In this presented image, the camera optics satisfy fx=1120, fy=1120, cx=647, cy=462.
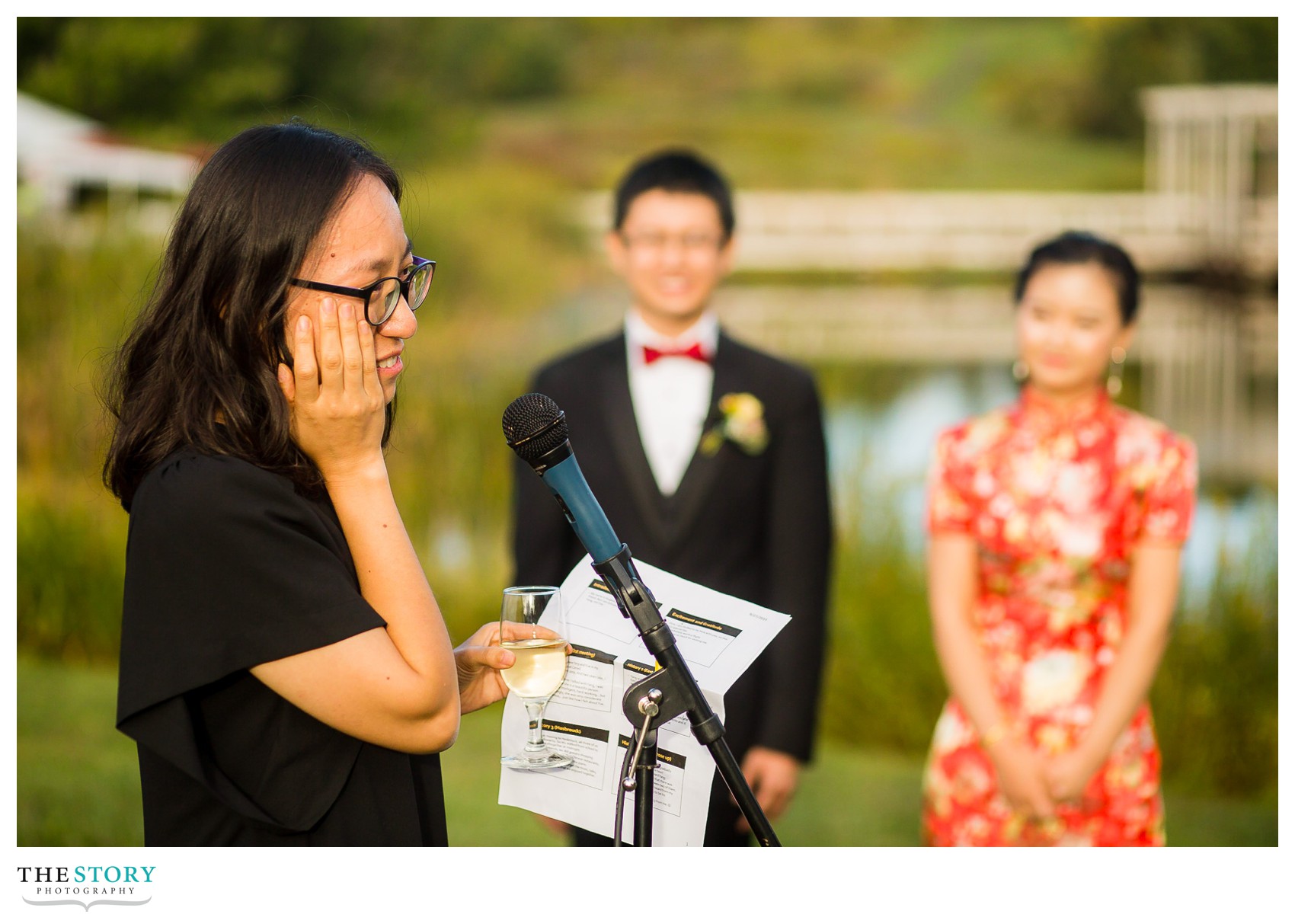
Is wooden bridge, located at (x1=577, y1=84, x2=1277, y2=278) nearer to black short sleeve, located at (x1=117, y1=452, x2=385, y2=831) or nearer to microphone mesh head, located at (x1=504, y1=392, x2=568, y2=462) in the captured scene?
microphone mesh head, located at (x1=504, y1=392, x2=568, y2=462)

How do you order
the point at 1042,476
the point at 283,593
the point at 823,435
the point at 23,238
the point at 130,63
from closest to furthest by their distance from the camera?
the point at 283,593, the point at 1042,476, the point at 823,435, the point at 23,238, the point at 130,63

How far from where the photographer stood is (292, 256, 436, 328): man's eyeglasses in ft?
5.55

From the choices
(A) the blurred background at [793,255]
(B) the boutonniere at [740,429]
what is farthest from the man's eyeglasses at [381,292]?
(A) the blurred background at [793,255]

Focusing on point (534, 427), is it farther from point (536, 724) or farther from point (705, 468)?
point (705, 468)

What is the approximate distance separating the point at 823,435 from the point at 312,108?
7386 mm

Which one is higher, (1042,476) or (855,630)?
(1042,476)

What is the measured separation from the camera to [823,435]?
3.51 m

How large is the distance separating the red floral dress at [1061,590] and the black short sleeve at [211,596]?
6.96 ft

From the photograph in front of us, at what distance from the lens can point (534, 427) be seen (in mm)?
1646

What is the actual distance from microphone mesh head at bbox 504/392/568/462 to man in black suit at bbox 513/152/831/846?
1589 mm

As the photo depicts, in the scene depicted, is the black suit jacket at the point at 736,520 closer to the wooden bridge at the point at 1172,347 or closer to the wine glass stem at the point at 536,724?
the wine glass stem at the point at 536,724

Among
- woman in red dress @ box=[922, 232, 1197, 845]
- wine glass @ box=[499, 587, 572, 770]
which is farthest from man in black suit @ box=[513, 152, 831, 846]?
wine glass @ box=[499, 587, 572, 770]
